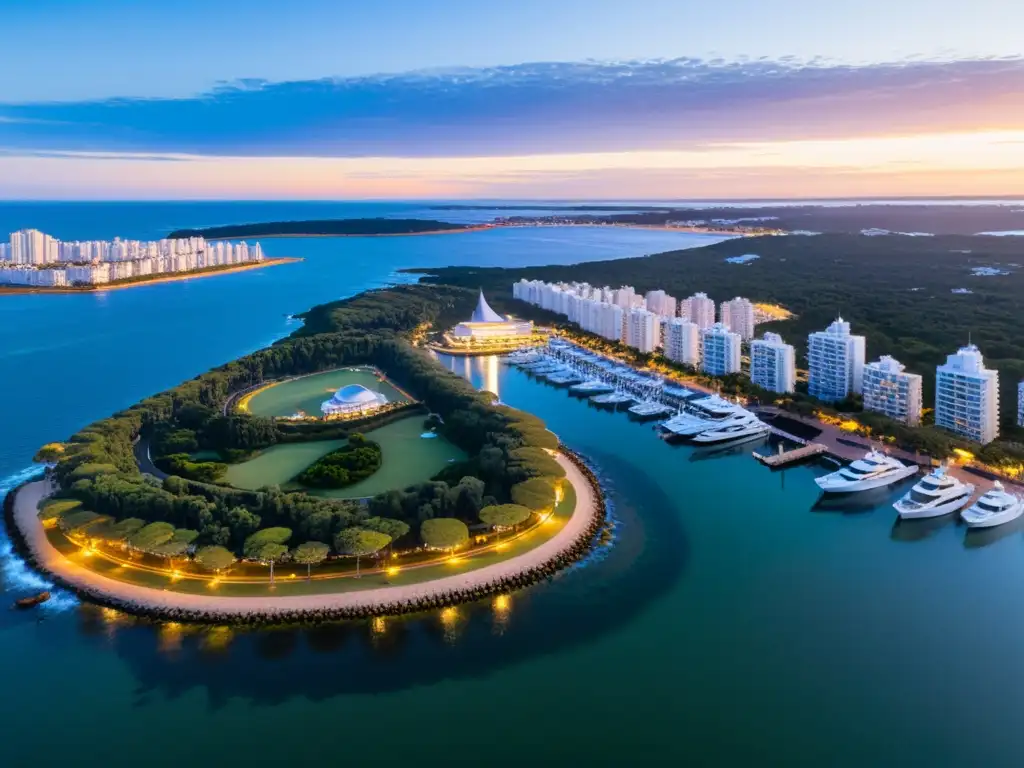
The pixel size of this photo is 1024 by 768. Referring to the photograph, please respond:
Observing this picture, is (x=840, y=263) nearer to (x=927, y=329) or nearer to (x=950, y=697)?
(x=927, y=329)

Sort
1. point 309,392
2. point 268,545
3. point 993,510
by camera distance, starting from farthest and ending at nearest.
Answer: point 309,392, point 993,510, point 268,545

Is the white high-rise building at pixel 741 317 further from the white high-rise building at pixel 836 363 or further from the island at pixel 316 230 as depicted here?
the island at pixel 316 230

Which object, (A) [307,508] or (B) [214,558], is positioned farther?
(A) [307,508]

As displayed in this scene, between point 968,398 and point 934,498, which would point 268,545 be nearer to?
point 934,498

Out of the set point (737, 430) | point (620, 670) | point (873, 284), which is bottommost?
point (620, 670)

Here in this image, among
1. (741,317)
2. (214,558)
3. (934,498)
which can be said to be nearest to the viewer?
(214,558)

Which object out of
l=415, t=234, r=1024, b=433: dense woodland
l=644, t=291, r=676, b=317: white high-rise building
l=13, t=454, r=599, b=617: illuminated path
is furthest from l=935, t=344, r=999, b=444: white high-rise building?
l=644, t=291, r=676, b=317: white high-rise building

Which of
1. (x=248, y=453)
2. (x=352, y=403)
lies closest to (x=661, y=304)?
Answer: (x=352, y=403)

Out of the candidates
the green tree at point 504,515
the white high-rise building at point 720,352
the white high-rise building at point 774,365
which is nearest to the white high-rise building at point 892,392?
the white high-rise building at point 774,365
